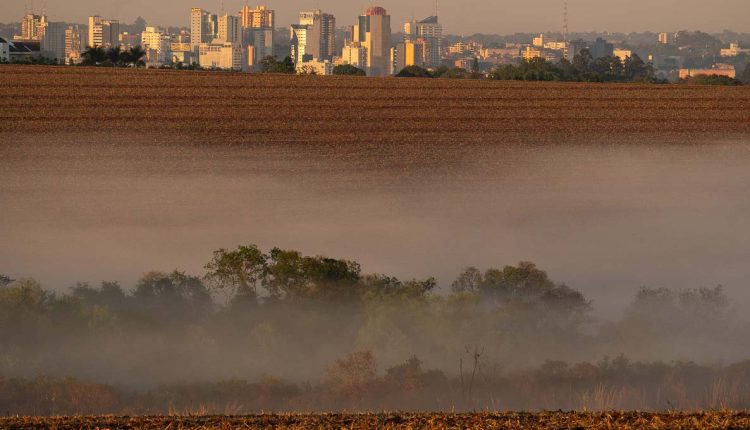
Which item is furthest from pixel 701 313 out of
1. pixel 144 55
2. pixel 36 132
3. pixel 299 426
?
pixel 144 55

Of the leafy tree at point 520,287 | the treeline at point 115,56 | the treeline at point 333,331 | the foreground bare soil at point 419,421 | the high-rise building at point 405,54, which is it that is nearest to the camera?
the foreground bare soil at point 419,421

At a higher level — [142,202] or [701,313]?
[142,202]

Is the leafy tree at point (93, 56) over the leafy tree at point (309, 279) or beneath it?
over

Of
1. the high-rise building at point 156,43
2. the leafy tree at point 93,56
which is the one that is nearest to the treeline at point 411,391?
the leafy tree at point 93,56

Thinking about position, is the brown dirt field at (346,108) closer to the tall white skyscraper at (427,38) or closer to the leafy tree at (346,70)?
the leafy tree at (346,70)

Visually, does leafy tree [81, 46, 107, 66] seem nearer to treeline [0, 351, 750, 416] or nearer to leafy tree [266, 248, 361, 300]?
leafy tree [266, 248, 361, 300]

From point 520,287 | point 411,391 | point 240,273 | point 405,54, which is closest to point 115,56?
point 405,54

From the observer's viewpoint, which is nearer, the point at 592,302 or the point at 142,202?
the point at 592,302

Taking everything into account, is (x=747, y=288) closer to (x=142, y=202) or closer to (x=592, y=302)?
(x=592, y=302)
